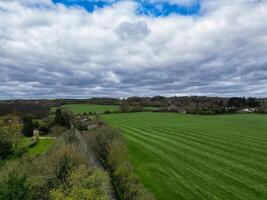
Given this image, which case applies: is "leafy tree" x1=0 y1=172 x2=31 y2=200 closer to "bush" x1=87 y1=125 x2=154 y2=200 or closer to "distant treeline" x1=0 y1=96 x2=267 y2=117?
"bush" x1=87 y1=125 x2=154 y2=200

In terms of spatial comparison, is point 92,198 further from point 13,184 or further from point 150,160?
point 150,160

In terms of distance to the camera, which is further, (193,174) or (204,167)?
(204,167)

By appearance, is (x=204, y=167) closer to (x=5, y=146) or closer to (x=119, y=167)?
(x=119, y=167)

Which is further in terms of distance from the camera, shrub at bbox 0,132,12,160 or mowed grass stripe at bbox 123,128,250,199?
shrub at bbox 0,132,12,160

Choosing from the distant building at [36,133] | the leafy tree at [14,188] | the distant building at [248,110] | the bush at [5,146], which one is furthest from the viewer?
the distant building at [248,110]

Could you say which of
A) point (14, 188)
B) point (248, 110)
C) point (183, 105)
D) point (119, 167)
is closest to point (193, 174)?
point (119, 167)

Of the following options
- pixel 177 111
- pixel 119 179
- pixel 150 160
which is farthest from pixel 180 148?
pixel 177 111

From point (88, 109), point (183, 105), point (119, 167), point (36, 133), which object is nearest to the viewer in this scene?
point (119, 167)

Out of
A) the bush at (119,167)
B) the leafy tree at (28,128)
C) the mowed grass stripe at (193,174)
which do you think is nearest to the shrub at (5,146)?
the bush at (119,167)

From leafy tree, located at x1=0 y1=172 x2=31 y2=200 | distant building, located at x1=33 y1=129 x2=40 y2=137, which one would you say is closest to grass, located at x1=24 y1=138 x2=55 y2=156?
distant building, located at x1=33 y1=129 x2=40 y2=137

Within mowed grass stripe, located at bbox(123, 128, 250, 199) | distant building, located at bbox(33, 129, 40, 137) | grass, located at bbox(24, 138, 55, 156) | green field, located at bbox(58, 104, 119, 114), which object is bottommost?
grass, located at bbox(24, 138, 55, 156)

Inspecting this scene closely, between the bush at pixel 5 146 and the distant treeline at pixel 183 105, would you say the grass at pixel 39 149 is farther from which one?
the distant treeline at pixel 183 105
